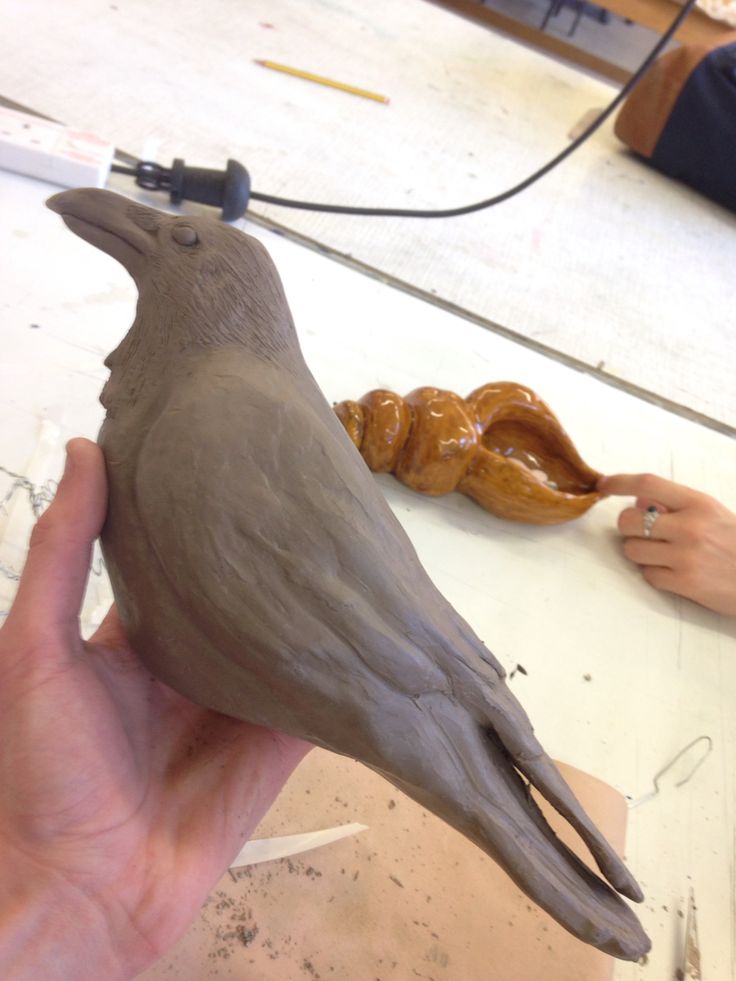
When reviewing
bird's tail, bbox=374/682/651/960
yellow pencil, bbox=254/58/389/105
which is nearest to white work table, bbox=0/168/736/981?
bird's tail, bbox=374/682/651/960

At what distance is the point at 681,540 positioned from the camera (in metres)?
1.02

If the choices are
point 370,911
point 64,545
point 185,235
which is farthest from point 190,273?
point 370,911

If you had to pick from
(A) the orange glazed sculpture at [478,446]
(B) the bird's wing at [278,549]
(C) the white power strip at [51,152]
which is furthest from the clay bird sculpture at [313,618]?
(C) the white power strip at [51,152]

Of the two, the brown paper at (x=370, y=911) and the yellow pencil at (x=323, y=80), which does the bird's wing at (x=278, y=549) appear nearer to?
the brown paper at (x=370, y=911)

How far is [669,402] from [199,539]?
1067 millimetres

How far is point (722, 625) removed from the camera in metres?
1.04

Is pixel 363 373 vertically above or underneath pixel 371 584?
underneath

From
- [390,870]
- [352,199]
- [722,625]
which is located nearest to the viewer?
[390,870]

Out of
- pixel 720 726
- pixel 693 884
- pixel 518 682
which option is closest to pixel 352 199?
pixel 518 682

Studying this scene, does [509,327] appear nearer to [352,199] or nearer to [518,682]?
[352,199]

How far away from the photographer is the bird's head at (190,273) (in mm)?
607

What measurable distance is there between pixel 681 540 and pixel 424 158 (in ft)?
3.46

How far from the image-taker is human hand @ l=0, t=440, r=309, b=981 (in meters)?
0.54

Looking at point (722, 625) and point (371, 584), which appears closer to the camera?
point (371, 584)
